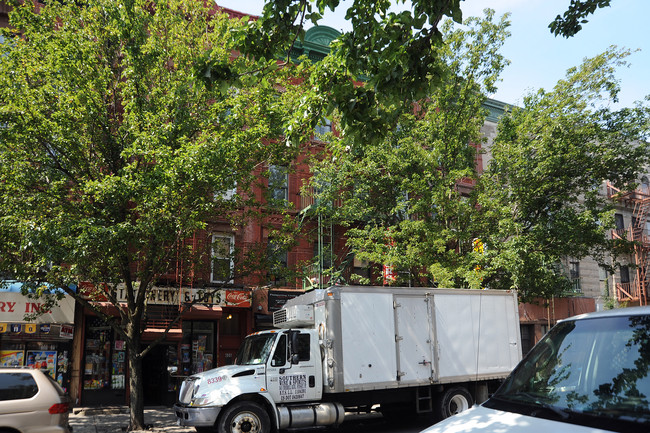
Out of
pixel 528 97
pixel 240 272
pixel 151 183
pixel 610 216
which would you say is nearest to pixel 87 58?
pixel 151 183

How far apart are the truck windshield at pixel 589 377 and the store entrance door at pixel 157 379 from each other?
56.7 ft

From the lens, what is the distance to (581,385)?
3.28 m

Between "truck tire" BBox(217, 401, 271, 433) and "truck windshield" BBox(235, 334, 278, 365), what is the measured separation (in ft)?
3.35

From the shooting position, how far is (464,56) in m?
18.5

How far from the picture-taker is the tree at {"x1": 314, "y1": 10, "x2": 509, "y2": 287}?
17.5 metres

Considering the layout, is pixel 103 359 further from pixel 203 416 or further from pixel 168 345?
pixel 203 416

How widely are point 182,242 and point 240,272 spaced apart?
7.37 ft

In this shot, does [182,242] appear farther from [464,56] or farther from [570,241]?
[570,241]

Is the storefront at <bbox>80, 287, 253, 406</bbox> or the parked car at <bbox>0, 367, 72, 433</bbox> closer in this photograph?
the parked car at <bbox>0, 367, 72, 433</bbox>

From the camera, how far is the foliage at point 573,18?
7.78 m

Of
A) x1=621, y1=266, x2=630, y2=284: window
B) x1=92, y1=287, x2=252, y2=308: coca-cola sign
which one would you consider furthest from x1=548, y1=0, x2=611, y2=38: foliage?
x1=621, y1=266, x2=630, y2=284: window

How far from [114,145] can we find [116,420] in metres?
8.20

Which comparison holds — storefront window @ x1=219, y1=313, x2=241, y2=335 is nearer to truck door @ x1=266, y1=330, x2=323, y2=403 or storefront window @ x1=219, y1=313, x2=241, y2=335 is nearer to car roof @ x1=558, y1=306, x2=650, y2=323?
A: truck door @ x1=266, y1=330, x2=323, y2=403

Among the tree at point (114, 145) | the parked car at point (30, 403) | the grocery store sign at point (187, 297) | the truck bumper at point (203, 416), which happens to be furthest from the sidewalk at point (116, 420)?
the parked car at point (30, 403)
